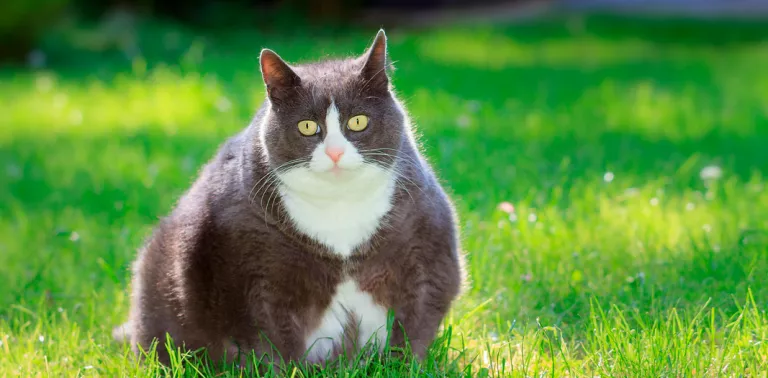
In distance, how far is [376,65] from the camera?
8.21ft

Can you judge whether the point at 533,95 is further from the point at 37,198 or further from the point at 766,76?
the point at 37,198

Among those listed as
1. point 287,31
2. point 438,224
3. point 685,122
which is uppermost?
point 438,224

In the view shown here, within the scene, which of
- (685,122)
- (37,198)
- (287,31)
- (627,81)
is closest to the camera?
(37,198)

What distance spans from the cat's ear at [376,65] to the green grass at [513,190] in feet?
2.45

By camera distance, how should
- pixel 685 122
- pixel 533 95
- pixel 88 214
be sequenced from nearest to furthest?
pixel 88 214, pixel 685 122, pixel 533 95

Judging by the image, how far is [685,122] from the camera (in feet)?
18.3

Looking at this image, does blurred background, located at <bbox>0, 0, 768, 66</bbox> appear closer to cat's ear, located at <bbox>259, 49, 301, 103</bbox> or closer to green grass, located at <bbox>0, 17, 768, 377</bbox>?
green grass, located at <bbox>0, 17, 768, 377</bbox>

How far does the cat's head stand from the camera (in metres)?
2.44

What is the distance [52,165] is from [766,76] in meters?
5.06

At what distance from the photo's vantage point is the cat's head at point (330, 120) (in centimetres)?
244

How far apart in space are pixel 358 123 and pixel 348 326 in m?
0.56

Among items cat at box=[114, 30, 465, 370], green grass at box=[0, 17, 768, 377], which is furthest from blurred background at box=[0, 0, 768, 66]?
cat at box=[114, 30, 465, 370]

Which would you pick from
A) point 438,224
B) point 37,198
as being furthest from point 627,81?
point 438,224

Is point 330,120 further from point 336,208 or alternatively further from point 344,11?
point 344,11
